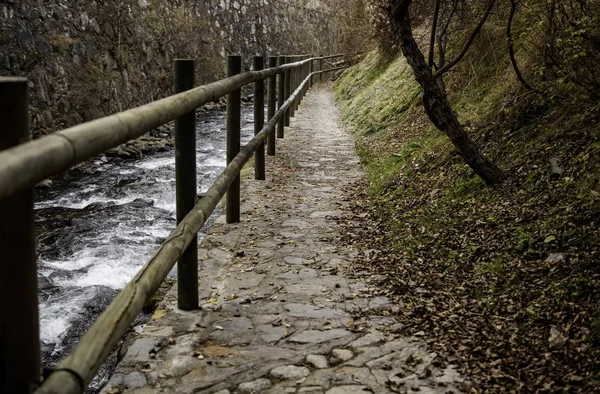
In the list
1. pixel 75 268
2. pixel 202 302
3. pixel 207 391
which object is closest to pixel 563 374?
pixel 207 391

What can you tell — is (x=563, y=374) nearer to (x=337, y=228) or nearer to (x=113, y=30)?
(x=337, y=228)

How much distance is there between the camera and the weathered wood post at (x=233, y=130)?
4473 mm

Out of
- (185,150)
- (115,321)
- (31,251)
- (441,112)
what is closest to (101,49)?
(441,112)

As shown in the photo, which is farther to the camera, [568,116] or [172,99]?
[568,116]

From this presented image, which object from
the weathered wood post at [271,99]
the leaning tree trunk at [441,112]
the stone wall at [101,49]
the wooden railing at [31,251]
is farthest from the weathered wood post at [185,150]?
the stone wall at [101,49]

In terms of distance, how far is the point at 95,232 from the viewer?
6707mm

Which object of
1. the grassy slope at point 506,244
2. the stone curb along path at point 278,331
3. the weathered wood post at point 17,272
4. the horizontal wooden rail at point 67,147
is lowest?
the stone curb along path at point 278,331

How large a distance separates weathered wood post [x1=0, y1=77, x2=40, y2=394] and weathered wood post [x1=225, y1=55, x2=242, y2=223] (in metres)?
3.12

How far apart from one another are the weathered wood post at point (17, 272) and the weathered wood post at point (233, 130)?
10.2 feet

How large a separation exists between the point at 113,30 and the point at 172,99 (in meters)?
12.7

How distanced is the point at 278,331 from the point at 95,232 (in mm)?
4369

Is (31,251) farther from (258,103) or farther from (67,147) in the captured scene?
(258,103)

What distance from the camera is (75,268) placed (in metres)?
5.57

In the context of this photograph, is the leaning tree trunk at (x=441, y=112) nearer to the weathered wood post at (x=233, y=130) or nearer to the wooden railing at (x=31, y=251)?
the weathered wood post at (x=233, y=130)
